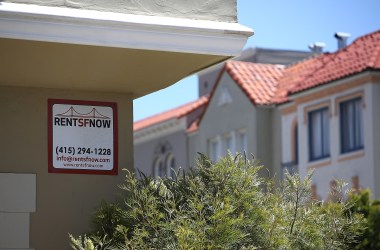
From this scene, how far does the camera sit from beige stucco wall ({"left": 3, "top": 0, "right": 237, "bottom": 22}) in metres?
8.51

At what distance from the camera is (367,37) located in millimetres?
40969

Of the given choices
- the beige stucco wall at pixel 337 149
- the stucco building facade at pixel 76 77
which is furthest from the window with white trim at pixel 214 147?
the stucco building facade at pixel 76 77

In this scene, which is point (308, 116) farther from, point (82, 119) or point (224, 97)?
point (82, 119)

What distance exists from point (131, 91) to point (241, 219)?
7.13ft

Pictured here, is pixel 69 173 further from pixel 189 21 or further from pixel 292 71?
pixel 292 71

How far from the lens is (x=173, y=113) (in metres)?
52.9

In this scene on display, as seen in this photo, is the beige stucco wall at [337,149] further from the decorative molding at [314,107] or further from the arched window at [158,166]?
the arched window at [158,166]

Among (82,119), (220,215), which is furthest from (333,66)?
(220,215)

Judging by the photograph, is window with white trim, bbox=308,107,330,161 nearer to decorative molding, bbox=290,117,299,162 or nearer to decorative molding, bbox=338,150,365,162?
decorative molding, bbox=338,150,365,162

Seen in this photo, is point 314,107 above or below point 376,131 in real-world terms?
above

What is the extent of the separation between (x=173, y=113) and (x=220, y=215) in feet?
147

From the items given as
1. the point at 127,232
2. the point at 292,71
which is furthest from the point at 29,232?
the point at 292,71

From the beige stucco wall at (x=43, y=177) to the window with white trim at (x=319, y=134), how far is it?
102 feet

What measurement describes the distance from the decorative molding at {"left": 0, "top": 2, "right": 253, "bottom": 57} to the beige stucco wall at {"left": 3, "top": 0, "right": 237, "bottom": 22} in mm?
63
